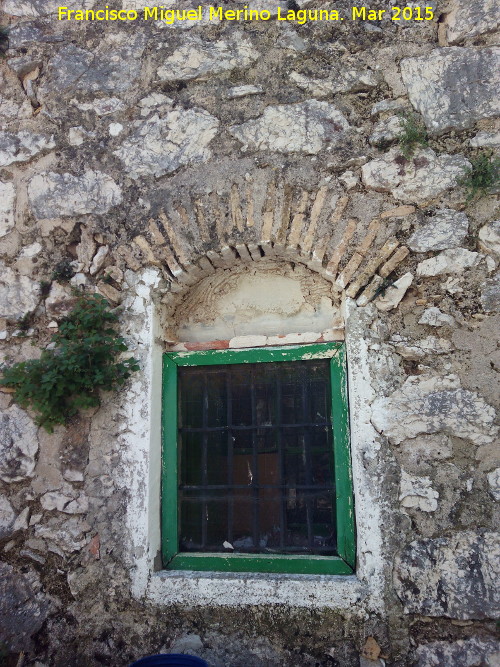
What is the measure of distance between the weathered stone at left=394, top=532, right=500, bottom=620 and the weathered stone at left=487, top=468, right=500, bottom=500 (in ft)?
0.58

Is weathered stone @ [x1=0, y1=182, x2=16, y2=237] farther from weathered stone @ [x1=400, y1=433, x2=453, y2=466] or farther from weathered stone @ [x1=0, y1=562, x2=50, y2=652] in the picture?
weathered stone @ [x1=400, y1=433, x2=453, y2=466]

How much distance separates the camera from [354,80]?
2959mm

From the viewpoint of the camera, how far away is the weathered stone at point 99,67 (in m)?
3.27

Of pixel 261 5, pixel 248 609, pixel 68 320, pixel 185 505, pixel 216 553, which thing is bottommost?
pixel 248 609

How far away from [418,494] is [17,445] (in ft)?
7.22

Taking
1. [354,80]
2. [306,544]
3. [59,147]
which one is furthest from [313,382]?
[59,147]

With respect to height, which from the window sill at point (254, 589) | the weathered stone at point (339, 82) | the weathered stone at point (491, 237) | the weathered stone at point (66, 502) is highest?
the weathered stone at point (339, 82)

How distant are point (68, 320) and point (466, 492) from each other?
2.31 m

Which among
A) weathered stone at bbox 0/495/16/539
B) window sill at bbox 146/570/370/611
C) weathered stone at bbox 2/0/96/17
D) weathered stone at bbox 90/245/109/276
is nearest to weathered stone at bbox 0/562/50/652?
weathered stone at bbox 0/495/16/539

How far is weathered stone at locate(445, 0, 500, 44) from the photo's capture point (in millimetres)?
2801

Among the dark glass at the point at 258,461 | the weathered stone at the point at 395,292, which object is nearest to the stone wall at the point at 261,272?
the weathered stone at the point at 395,292

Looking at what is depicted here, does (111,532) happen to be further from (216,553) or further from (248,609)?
(248,609)

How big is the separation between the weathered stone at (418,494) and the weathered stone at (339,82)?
2.10 metres

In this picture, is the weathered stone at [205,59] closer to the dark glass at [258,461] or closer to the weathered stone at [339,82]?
the weathered stone at [339,82]
